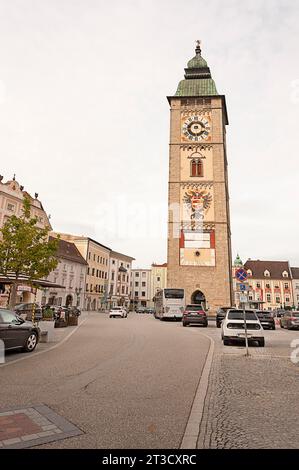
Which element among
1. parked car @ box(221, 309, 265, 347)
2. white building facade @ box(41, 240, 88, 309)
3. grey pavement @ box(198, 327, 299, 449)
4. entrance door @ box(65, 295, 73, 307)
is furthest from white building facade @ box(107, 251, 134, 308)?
grey pavement @ box(198, 327, 299, 449)

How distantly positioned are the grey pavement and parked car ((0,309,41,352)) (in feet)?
19.3

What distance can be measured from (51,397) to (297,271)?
104m

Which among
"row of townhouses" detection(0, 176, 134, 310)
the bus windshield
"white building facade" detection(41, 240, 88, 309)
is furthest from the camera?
"white building facade" detection(41, 240, 88, 309)

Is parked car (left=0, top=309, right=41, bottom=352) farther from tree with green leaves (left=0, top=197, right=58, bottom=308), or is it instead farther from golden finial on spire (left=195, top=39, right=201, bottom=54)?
golden finial on spire (left=195, top=39, right=201, bottom=54)

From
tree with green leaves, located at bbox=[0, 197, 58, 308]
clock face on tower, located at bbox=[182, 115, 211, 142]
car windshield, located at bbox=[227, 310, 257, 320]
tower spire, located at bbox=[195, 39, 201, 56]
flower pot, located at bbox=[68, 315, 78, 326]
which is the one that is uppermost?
tower spire, located at bbox=[195, 39, 201, 56]

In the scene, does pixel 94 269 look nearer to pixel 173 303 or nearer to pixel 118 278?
pixel 118 278

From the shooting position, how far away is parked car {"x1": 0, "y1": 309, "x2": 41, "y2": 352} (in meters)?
9.94

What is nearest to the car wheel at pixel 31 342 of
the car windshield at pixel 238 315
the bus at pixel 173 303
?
the car windshield at pixel 238 315

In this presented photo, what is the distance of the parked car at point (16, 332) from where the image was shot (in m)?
9.94

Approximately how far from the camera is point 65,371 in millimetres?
8141

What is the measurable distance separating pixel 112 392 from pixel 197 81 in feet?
187

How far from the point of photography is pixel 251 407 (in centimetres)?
549

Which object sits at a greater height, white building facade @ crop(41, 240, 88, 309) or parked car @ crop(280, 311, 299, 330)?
white building facade @ crop(41, 240, 88, 309)

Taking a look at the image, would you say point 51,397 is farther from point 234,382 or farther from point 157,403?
point 234,382
